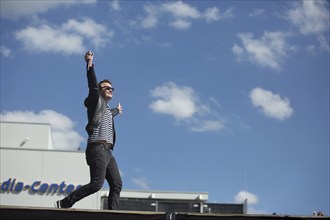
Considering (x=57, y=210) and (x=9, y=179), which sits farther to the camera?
(x=9, y=179)

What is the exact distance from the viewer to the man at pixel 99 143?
7.16m

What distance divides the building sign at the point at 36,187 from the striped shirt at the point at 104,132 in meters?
26.2

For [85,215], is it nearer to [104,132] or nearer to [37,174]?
[104,132]

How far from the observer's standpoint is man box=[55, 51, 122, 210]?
7.16 m

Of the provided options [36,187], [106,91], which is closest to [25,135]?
[36,187]

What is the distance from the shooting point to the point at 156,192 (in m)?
31.7

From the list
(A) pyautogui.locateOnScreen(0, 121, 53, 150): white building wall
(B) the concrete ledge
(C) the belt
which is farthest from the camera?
(A) pyautogui.locateOnScreen(0, 121, 53, 150): white building wall

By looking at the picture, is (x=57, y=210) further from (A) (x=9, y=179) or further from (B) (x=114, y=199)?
(A) (x=9, y=179)

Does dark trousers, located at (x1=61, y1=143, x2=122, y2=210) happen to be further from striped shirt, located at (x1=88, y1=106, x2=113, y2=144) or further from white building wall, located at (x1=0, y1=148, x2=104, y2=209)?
white building wall, located at (x1=0, y1=148, x2=104, y2=209)

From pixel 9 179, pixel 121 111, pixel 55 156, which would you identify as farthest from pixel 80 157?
pixel 121 111

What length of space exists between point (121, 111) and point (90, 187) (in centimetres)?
143

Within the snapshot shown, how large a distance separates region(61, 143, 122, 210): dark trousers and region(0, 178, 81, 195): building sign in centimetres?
2622

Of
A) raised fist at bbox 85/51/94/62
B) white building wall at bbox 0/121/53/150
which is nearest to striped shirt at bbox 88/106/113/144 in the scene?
raised fist at bbox 85/51/94/62

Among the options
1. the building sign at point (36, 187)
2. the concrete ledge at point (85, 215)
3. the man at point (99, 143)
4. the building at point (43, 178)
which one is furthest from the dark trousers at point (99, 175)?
the building sign at point (36, 187)
